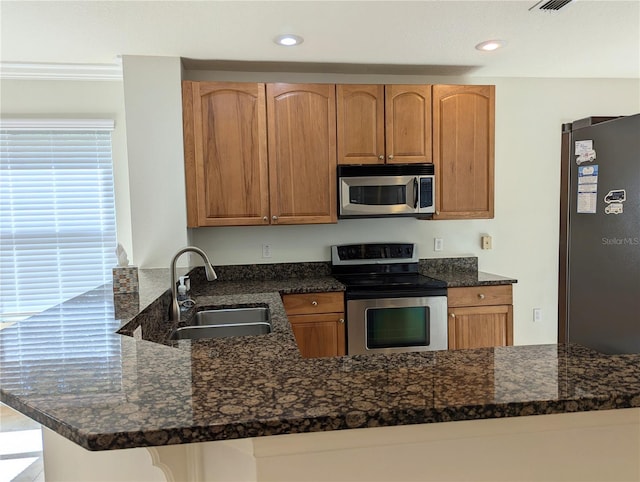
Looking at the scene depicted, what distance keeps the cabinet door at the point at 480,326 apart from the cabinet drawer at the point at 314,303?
77 cm

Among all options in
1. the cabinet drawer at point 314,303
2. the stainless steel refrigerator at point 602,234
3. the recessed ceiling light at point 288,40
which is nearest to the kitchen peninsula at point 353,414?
A: the stainless steel refrigerator at point 602,234

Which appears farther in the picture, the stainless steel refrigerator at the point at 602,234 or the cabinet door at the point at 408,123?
the cabinet door at the point at 408,123

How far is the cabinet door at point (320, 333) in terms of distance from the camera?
9.12 ft

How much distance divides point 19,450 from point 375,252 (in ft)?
8.57

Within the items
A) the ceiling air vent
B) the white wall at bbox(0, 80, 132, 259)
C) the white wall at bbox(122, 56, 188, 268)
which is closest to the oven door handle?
the white wall at bbox(122, 56, 188, 268)

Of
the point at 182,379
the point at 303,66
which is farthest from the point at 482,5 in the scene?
the point at 182,379

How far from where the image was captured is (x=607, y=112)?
3559 mm

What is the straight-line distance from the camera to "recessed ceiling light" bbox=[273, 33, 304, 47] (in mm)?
2566

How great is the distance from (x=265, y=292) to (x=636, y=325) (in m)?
2.03

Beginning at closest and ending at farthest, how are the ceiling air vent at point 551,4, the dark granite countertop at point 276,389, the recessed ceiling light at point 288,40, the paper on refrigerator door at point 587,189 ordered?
the dark granite countertop at point 276,389
the ceiling air vent at point 551,4
the paper on refrigerator door at point 587,189
the recessed ceiling light at point 288,40

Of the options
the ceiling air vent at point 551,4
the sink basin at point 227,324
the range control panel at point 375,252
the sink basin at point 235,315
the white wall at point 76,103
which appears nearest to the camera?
the sink basin at point 227,324

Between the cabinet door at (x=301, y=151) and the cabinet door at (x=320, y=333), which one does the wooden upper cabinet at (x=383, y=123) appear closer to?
the cabinet door at (x=301, y=151)

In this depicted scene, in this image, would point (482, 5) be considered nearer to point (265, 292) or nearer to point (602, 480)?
point (265, 292)

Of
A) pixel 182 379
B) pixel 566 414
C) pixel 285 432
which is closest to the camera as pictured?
pixel 285 432
